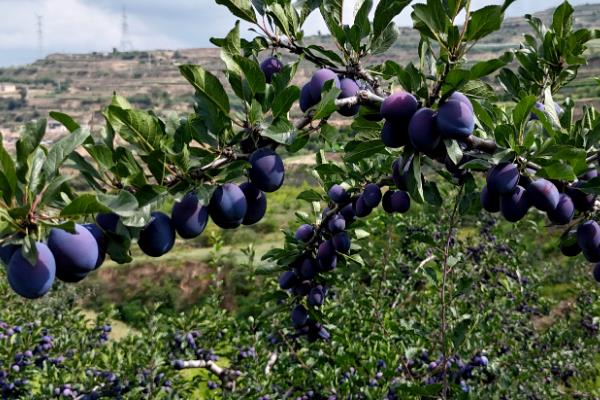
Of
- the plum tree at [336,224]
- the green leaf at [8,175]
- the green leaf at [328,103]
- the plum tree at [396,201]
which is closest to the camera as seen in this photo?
the green leaf at [8,175]

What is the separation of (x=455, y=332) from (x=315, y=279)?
747 millimetres

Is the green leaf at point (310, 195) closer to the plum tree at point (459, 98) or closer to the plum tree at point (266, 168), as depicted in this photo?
the plum tree at point (266, 168)

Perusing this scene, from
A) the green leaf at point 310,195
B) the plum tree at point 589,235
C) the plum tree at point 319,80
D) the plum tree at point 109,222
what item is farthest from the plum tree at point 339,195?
the plum tree at point 109,222

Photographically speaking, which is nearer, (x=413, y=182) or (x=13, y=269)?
(x=13, y=269)

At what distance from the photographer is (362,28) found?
59.4 inches

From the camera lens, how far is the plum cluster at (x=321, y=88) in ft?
4.85

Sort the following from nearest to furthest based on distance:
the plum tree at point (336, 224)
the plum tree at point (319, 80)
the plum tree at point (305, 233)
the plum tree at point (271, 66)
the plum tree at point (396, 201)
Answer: the plum tree at point (319, 80) → the plum tree at point (271, 66) → the plum tree at point (396, 201) → the plum tree at point (336, 224) → the plum tree at point (305, 233)

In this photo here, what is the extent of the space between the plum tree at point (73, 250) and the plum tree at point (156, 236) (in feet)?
0.43

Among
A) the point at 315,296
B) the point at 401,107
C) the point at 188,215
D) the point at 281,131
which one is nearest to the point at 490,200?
the point at 401,107

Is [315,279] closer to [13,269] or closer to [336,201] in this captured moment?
[336,201]

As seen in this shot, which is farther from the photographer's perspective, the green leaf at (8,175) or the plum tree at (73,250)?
the plum tree at (73,250)

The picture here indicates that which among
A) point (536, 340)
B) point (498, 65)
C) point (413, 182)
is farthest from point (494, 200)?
point (536, 340)

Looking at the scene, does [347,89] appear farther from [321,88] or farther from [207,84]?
[207,84]

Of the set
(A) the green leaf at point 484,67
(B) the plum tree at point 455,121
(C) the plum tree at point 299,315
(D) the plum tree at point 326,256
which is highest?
(A) the green leaf at point 484,67
